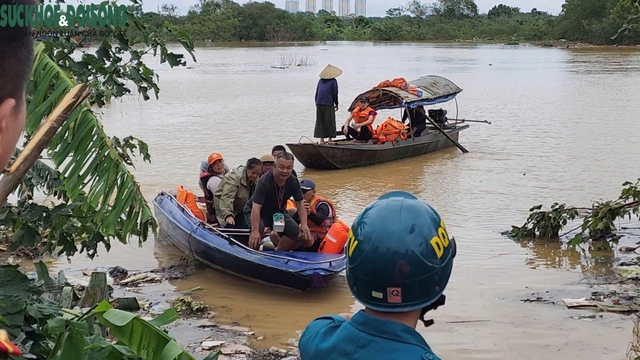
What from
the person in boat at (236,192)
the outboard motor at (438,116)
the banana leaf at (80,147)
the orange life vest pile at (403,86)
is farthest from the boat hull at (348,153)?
the banana leaf at (80,147)

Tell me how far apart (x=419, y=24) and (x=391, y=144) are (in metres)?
77.1

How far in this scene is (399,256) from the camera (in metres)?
1.75

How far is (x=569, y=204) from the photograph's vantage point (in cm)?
1275

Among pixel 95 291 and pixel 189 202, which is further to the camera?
pixel 189 202

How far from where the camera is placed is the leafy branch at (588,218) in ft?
28.8

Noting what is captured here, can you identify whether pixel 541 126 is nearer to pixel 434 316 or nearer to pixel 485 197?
pixel 485 197

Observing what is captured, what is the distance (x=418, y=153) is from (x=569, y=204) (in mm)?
4247

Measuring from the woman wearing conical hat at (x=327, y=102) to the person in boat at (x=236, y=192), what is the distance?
652 cm

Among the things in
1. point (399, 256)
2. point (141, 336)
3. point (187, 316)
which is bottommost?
point (187, 316)

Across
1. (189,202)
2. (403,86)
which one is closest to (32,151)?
(189,202)

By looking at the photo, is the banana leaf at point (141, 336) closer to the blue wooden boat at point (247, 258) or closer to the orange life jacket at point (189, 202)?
the blue wooden boat at point (247, 258)

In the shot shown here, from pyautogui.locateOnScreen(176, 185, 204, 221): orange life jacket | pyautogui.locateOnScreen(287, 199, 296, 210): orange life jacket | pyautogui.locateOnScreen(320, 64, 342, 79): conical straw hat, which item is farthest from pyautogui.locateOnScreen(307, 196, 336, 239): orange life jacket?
pyautogui.locateOnScreen(320, 64, 342, 79): conical straw hat

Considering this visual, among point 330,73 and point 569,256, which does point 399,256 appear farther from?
point 330,73

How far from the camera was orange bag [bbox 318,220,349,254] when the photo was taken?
8086 mm
